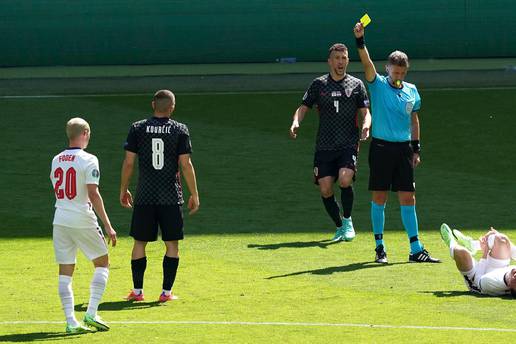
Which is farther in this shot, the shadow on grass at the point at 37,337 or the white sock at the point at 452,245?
the white sock at the point at 452,245

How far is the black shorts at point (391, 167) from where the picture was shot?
48.6ft

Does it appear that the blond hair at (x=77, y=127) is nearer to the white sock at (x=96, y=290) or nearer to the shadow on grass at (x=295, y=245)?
the white sock at (x=96, y=290)

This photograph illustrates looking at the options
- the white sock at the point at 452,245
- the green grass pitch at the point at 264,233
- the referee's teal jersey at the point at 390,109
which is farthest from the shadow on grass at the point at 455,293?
the referee's teal jersey at the point at 390,109

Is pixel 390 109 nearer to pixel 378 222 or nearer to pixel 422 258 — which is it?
pixel 378 222

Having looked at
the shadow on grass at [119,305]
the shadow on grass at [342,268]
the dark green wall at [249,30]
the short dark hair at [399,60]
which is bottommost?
the shadow on grass at [119,305]

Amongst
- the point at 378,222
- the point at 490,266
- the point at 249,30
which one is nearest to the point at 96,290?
the point at 490,266

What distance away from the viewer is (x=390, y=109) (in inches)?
580

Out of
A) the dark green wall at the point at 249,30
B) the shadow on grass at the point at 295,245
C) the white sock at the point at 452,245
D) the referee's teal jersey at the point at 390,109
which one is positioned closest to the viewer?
the white sock at the point at 452,245

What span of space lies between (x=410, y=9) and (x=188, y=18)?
6.28 metres

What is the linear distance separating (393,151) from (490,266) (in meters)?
2.48

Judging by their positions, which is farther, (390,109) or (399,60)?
(390,109)

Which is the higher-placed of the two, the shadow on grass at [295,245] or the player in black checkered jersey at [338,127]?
the player in black checkered jersey at [338,127]

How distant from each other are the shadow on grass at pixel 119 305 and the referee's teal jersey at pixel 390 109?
368 cm

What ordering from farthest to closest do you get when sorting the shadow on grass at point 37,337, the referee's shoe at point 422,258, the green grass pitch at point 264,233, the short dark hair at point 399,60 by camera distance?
the referee's shoe at point 422,258 → the short dark hair at point 399,60 → the green grass pitch at point 264,233 → the shadow on grass at point 37,337
